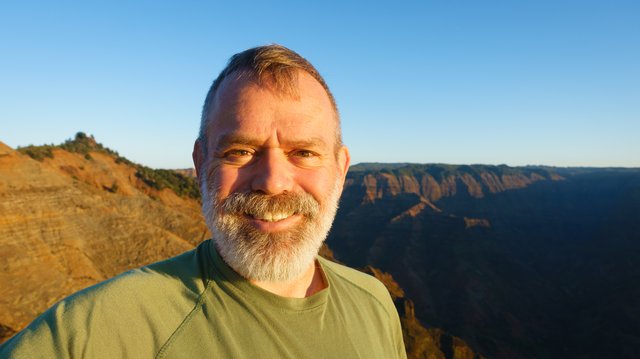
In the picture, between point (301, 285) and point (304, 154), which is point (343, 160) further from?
point (301, 285)

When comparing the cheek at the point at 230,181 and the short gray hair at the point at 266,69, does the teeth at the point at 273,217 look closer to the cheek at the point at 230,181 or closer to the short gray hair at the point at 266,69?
the cheek at the point at 230,181

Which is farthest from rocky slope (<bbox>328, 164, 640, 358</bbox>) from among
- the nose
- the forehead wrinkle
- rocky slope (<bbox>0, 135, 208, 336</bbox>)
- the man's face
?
the forehead wrinkle

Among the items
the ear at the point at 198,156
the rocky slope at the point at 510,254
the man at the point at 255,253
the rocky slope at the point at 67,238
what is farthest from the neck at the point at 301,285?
the rocky slope at the point at 510,254

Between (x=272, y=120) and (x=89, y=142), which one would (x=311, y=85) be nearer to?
(x=272, y=120)

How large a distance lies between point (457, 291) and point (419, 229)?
50.9 ft

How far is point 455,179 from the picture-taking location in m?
102

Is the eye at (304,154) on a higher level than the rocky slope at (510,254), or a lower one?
higher

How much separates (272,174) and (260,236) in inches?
10.6

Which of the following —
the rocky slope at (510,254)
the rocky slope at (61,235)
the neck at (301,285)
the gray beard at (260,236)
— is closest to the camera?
the gray beard at (260,236)

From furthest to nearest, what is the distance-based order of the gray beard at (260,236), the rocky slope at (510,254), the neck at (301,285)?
1. the rocky slope at (510,254)
2. the neck at (301,285)
3. the gray beard at (260,236)

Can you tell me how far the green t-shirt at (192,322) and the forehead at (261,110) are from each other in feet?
1.82

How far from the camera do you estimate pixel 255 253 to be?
1602mm

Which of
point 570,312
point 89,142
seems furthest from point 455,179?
point 89,142

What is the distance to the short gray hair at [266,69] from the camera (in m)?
1.69
